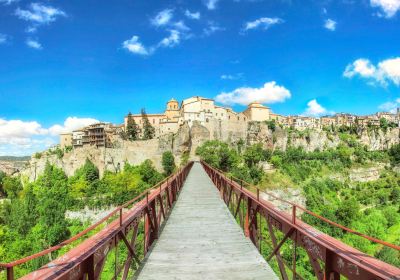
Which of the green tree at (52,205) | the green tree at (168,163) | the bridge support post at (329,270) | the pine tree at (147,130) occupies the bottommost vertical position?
the green tree at (52,205)

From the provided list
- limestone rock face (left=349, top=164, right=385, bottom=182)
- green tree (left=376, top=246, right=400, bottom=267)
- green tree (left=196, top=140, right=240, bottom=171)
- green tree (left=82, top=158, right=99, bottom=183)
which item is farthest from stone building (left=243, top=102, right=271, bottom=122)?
green tree (left=376, top=246, right=400, bottom=267)

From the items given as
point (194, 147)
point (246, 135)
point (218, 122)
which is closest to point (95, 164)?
point (194, 147)

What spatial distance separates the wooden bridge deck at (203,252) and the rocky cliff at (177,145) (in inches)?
2169

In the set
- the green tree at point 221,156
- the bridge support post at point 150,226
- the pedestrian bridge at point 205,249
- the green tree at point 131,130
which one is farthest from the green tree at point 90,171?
the bridge support post at point 150,226

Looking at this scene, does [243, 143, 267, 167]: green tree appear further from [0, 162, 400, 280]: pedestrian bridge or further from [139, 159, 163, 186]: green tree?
[0, 162, 400, 280]: pedestrian bridge

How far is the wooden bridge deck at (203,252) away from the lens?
14.6 ft

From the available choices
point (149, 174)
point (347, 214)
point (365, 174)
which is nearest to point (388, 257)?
point (347, 214)

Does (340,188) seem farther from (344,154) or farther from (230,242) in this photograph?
(230,242)

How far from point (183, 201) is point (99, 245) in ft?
25.6

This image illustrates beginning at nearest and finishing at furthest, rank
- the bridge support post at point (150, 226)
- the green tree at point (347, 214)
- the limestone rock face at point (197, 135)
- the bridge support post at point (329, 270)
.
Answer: the bridge support post at point (329, 270)
the bridge support post at point (150, 226)
the green tree at point (347, 214)
the limestone rock face at point (197, 135)

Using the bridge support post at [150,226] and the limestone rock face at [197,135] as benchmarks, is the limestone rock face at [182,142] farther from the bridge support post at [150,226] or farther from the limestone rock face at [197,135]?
the bridge support post at [150,226]

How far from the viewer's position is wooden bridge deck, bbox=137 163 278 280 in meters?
4.45

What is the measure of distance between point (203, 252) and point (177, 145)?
5820 centimetres

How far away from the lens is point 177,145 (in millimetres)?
63406
